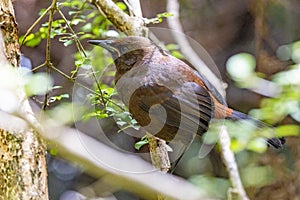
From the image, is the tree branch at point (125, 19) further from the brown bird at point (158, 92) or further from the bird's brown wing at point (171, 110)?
the bird's brown wing at point (171, 110)

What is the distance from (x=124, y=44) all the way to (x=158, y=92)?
0.15 meters

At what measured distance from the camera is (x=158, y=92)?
1294 mm

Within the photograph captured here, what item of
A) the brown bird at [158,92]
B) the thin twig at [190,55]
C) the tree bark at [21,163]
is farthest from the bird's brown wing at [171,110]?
the thin twig at [190,55]

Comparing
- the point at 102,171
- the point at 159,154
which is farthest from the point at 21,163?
the point at 102,171

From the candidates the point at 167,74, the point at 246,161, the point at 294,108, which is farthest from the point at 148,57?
the point at 246,161

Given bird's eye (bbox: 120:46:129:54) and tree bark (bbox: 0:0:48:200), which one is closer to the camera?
tree bark (bbox: 0:0:48:200)

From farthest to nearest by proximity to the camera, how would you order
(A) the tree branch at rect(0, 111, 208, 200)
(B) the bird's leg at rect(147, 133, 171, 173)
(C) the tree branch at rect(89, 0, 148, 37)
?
1. (C) the tree branch at rect(89, 0, 148, 37)
2. (B) the bird's leg at rect(147, 133, 171, 173)
3. (A) the tree branch at rect(0, 111, 208, 200)

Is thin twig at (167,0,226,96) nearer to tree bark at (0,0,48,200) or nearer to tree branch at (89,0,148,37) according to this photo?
tree branch at (89,0,148,37)

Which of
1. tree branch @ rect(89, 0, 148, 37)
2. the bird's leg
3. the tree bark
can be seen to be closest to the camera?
the tree bark

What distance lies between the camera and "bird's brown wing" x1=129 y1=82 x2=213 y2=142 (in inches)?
50.6

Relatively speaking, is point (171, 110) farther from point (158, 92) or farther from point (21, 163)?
point (21, 163)

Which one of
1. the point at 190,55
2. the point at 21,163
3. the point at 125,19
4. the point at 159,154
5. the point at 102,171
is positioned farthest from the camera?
the point at 190,55

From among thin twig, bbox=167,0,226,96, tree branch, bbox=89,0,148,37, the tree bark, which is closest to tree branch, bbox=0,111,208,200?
the tree bark

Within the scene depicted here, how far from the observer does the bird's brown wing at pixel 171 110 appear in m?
1.28
